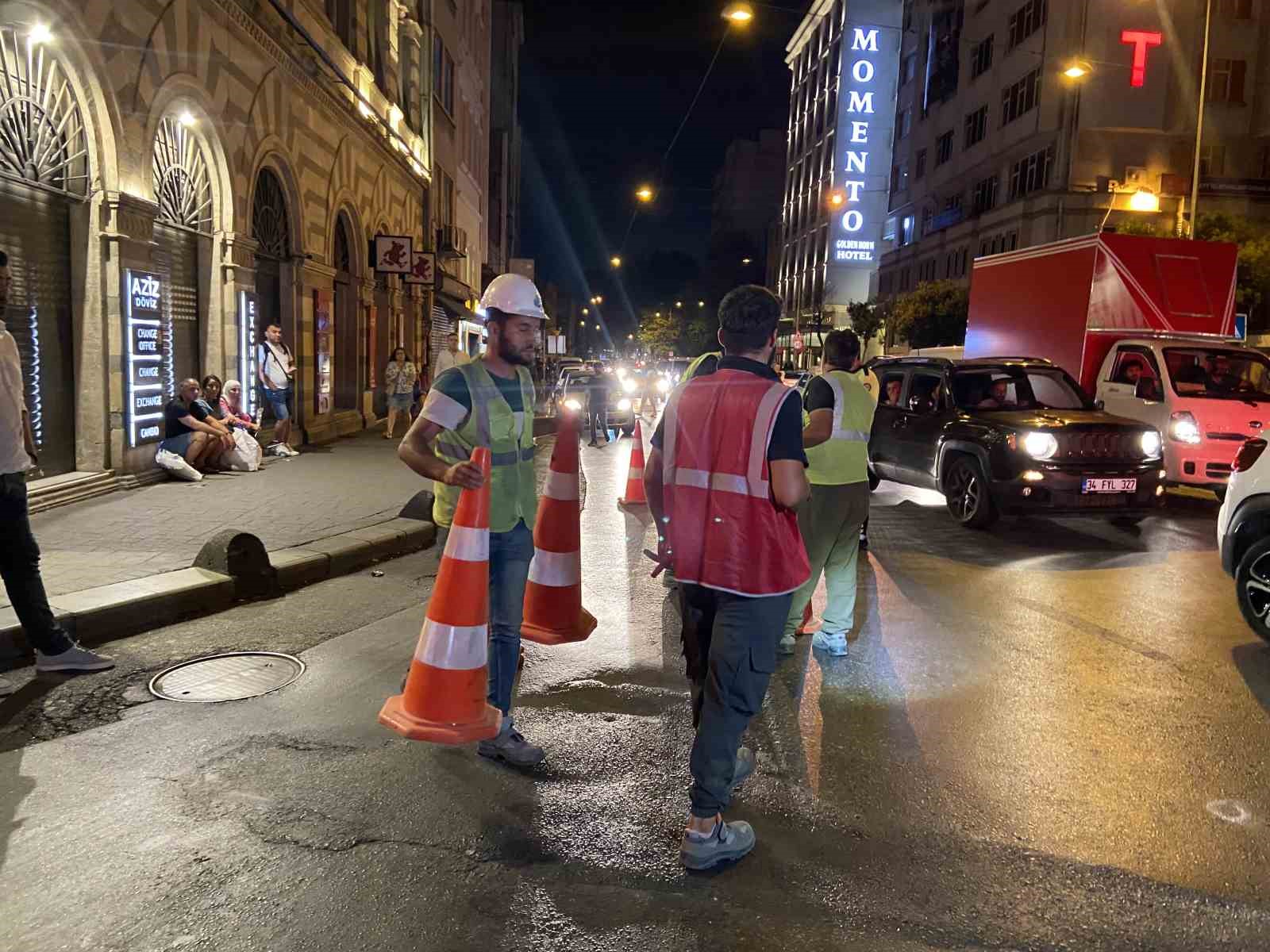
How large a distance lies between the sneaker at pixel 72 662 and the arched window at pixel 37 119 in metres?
5.80

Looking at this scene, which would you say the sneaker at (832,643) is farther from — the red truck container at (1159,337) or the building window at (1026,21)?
the building window at (1026,21)

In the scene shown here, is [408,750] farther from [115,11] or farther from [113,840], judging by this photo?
[115,11]

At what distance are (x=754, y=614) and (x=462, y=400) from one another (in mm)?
1412

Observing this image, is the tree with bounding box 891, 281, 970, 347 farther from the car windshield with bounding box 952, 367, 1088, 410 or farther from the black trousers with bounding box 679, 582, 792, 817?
the black trousers with bounding box 679, 582, 792, 817

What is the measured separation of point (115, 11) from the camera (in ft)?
31.5

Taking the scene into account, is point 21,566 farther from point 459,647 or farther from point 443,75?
point 443,75

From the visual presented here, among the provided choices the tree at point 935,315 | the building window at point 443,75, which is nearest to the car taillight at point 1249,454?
the building window at point 443,75

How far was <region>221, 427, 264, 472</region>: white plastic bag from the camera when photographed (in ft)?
39.0

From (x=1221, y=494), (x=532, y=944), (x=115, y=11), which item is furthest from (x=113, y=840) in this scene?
(x=1221, y=494)

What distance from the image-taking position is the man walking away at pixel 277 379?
13.5 meters

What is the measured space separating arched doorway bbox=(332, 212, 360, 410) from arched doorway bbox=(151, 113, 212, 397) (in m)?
6.67

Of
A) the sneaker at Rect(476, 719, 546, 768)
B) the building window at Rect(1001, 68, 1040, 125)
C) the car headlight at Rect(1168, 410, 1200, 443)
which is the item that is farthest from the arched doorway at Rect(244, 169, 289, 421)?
the building window at Rect(1001, 68, 1040, 125)

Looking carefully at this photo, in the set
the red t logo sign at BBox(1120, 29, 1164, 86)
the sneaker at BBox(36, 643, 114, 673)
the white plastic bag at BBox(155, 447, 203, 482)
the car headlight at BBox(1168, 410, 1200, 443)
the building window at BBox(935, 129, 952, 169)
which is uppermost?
the building window at BBox(935, 129, 952, 169)

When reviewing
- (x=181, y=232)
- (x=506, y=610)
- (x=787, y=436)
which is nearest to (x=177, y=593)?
(x=506, y=610)
